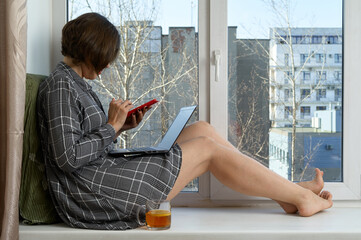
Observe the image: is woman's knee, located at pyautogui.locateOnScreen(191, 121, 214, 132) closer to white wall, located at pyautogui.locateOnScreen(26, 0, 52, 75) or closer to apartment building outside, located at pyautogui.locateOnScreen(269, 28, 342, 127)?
apartment building outside, located at pyautogui.locateOnScreen(269, 28, 342, 127)

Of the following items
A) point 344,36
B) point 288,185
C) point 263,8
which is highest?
point 263,8

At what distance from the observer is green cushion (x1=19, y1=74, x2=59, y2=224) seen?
164 cm

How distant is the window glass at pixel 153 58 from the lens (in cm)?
213

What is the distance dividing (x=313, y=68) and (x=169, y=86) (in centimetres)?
72

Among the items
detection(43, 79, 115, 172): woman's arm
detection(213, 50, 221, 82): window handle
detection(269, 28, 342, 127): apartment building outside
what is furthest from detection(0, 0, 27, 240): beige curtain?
detection(269, 28, 342, 127): apartment building outside

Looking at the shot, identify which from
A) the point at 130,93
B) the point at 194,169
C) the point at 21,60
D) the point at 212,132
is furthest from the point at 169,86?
the point at 21,60

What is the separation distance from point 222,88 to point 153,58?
374mm

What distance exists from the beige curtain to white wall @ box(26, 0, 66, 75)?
370 millimetres

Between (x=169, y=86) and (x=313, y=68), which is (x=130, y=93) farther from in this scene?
(x=313, y=68)

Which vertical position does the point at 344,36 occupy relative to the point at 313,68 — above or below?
above

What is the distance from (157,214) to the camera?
1584 mm

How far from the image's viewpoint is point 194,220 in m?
1.79

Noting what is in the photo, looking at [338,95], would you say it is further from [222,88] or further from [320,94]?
[222,88]

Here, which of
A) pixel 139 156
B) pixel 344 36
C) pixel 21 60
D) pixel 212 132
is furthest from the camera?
pixel 344 36
